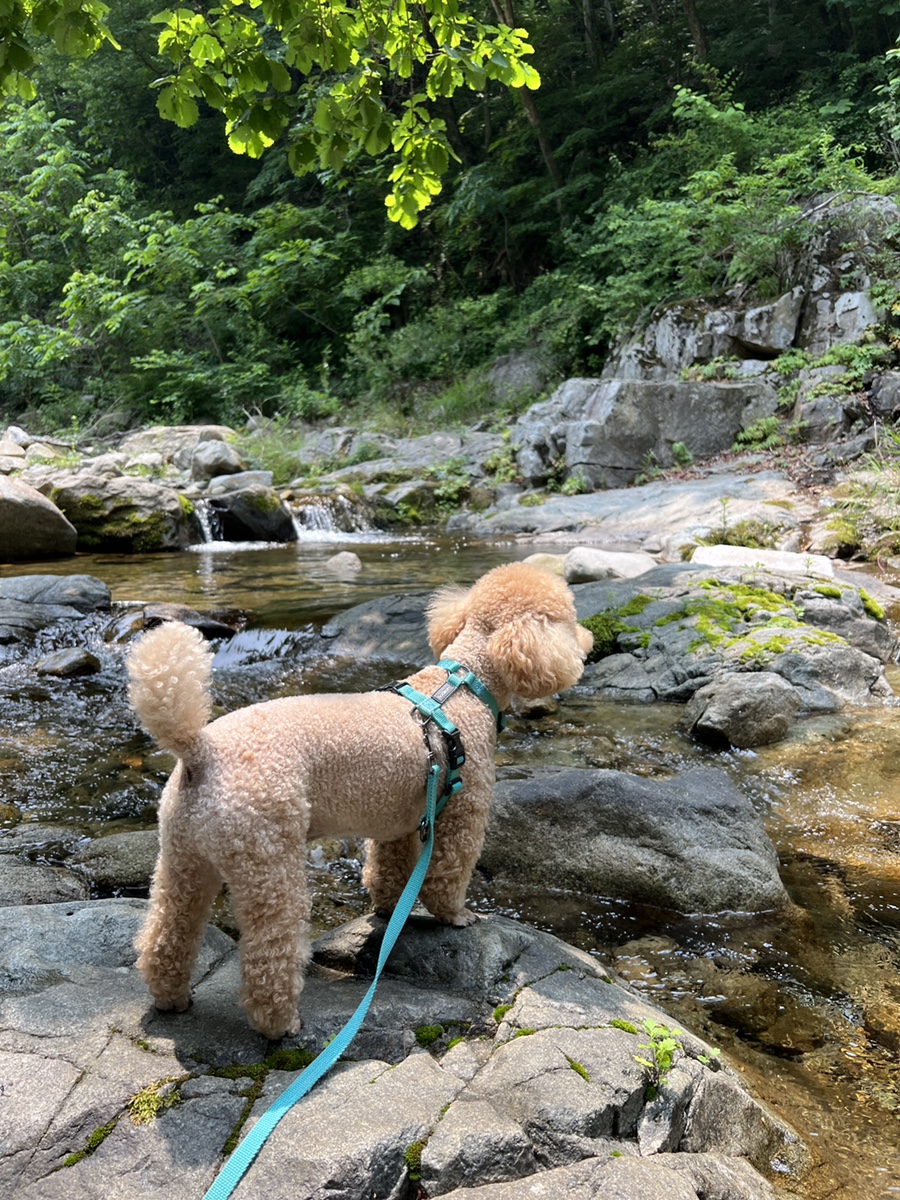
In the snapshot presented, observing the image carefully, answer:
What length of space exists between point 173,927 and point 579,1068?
1.21m

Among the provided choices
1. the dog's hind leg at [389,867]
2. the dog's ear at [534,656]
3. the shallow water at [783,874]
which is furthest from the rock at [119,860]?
the dog's ear at [534,656]

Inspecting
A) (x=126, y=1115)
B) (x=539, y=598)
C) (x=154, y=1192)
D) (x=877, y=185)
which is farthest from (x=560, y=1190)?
(x=877, y=185)

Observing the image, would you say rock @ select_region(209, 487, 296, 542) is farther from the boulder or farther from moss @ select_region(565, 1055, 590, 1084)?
moss @ select_region(565, 1055, 590, 1084)

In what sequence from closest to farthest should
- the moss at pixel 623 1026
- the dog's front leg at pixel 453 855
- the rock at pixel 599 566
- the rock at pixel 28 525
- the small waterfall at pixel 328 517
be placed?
the moss at pixel 623 1026, the dog's front leg at pixel 453 855, the rock at pixel 599 566, the rock at pixel 28 525, the small waterfall at pixel 328 517

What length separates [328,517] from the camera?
630 inches

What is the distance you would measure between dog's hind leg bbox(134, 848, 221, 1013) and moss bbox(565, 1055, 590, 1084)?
1115 mm

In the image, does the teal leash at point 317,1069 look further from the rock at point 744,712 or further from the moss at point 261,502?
the moss at point 261,502

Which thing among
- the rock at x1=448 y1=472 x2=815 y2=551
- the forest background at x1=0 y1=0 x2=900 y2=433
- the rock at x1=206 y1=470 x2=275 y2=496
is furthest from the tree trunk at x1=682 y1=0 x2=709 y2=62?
the rock at x1=206 y1=470 x2=275 y2=496

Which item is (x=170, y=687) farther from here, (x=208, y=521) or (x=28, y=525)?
(x=208, y=521)

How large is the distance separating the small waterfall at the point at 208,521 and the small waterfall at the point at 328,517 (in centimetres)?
143

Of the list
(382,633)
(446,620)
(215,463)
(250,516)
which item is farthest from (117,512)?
(446,620)

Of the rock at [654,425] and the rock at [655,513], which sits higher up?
the rock at [654,425]

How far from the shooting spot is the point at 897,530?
1002cm

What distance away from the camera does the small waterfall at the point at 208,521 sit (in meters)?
14.8
